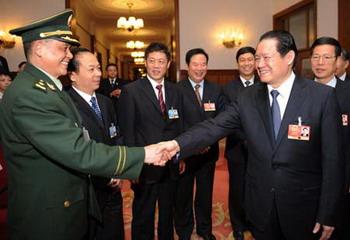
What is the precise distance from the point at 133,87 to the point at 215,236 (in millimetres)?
1588

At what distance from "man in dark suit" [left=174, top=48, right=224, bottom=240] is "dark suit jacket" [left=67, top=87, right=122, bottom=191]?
0.79 meters

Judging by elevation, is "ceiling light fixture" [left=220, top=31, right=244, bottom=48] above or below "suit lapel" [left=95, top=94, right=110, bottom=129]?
above

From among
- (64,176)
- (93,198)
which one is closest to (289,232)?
(93,198)

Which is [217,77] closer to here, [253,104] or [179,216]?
[179,216]

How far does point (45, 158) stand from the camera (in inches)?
58.7

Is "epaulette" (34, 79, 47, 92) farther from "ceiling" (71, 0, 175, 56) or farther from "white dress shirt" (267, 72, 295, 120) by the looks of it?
"ceiling" (71, 0, 175, 56)

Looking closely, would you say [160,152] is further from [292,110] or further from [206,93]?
[206,93]

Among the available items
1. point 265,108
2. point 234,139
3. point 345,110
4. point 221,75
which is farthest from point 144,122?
point 221,75

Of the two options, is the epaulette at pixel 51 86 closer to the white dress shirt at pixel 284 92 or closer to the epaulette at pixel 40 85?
the epaulette at pixel 40 85

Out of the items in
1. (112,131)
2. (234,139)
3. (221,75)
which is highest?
(221,75)

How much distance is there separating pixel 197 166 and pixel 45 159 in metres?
1.68

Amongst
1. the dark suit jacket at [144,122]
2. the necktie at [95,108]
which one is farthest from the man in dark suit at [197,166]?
the necktie at [95,108]

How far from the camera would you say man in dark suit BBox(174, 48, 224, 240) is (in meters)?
2.90

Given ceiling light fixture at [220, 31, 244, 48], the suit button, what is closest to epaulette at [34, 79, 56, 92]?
the suit button
